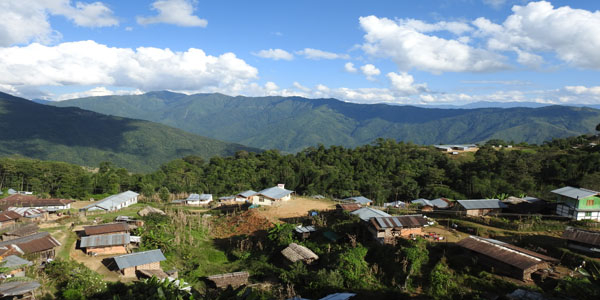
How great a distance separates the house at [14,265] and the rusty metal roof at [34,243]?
6.47 feet

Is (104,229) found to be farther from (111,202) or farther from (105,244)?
(111,202)

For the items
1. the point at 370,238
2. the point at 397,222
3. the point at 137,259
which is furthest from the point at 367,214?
the point at 137,259

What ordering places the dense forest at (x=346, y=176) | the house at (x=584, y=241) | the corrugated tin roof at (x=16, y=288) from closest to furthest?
the corrugated tin roof at (x=16, y=288)
the house at (x=584, y=241)
the dense forest at (x=346, y=176)

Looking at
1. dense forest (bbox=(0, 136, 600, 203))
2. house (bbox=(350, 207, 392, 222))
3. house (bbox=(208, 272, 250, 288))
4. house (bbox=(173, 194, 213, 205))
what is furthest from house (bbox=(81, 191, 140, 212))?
house (bbox=(350, 207, 392, 222))

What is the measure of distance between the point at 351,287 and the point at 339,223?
7080 millimetres

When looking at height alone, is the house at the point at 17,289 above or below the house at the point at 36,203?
above

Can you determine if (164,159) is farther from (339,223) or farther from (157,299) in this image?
(157,299)

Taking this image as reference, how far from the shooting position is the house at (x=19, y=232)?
20733mm

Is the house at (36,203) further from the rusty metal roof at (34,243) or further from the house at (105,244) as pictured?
the house at (105,244)

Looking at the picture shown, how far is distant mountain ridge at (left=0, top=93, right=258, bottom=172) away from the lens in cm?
11556

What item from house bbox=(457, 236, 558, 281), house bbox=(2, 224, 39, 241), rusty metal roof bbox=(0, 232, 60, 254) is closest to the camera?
house bbox=(457, 236, 558, 281)

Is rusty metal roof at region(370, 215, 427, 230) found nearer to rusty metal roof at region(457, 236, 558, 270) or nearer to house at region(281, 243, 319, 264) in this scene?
rusty metal roof at region(457, 236, 558, 270)

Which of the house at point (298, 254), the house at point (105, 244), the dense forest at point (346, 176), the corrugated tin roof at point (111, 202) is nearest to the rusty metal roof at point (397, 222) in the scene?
the house at point (298, 254)

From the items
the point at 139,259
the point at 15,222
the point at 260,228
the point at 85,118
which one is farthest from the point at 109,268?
the point at 85,118
